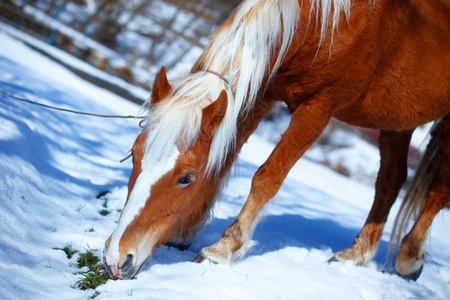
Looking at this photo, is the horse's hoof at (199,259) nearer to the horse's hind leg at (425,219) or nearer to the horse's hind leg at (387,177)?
the horse's hind leg at (387,177)

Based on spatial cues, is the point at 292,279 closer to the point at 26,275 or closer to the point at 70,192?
the point at 26,275

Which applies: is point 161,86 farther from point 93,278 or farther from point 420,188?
point 420,188

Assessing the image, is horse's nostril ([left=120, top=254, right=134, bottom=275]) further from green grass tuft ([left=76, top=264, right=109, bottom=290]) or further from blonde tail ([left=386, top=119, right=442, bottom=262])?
blonde tail ([left=386, top=119, right=442, bottom=262])

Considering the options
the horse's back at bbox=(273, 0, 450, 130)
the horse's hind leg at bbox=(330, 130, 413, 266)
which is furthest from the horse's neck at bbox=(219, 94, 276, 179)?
the horse's hind leg at bbox=(330, 130, 413, 266)

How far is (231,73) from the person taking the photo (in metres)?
2.06

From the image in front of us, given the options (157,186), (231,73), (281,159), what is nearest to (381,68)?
(281,159)

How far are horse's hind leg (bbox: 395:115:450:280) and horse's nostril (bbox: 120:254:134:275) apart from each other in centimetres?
249

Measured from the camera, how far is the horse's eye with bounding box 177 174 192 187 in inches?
74.9

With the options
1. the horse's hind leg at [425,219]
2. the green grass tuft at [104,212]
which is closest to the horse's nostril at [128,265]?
the green grass tuft at [104,212]

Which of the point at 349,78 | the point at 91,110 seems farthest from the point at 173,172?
the point at 91,110

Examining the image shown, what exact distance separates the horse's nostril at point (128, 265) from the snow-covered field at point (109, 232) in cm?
6

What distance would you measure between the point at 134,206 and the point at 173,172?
251 mm

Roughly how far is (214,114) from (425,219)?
2.43 metres

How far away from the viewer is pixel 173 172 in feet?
6.05
